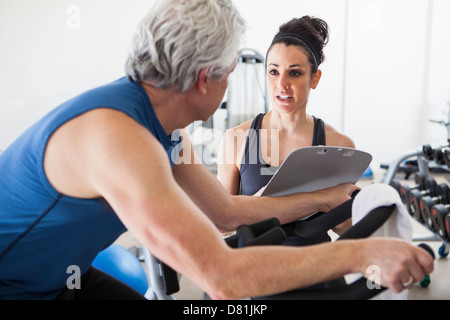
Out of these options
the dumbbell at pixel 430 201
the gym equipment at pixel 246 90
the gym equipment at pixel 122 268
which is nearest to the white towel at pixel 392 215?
the gym equipment at pixel 122 268

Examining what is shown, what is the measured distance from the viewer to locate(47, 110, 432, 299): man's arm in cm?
69

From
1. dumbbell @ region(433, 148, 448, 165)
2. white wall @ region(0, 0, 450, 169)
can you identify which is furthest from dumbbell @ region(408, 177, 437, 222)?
white wall @ region(0, 0, 450, 169)

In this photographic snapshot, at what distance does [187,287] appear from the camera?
258cm

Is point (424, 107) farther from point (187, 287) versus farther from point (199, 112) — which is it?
point (199, 112)

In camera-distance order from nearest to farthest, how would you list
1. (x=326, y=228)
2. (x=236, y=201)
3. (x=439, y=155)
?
(x=326, y=228), (x=236, y=201), (x=439, y=155)

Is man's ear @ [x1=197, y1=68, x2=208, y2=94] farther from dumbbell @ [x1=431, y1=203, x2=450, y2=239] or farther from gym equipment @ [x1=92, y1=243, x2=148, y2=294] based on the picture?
dumbbell @ [x1=431, y1=203, x2=450, y2=239]

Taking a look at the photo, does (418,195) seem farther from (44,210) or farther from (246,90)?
(44,210)

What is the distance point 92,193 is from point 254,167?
847 mm

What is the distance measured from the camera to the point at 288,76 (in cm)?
154

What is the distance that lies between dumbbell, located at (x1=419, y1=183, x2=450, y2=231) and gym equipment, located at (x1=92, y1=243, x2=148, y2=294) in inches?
73.2

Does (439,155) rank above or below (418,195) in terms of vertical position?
above

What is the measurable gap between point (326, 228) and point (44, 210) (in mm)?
601

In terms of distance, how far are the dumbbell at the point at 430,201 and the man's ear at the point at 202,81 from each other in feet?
7.27

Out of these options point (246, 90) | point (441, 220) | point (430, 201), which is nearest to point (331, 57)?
point (246, 90)
